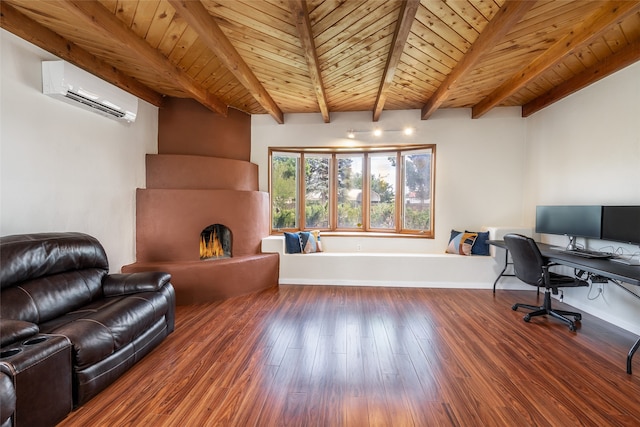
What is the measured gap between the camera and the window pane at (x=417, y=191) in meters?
4.64

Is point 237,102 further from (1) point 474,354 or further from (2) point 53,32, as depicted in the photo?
(1) point 474,354

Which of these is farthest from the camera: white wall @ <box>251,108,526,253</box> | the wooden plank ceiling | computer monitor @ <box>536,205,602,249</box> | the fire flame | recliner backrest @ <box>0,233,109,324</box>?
white wall @ <box>251,108,526,253</box>

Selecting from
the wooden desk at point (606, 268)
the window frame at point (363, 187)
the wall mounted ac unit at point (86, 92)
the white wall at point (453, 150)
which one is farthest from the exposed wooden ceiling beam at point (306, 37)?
the wooden desk at point (606, 268)

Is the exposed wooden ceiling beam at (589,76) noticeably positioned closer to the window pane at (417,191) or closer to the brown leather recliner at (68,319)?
the window pane at (417,191)

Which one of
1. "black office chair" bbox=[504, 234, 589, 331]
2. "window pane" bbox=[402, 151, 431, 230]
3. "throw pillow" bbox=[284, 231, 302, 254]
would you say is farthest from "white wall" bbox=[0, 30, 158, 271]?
"black office chair" bbox=[504, 234, 589, 331]

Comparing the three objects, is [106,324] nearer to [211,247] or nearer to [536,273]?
[211,247]

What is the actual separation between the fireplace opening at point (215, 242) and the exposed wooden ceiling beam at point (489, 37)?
3.44m

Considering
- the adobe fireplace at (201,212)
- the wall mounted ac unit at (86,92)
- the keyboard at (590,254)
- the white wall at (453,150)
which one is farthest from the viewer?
the white wall at (453,150)

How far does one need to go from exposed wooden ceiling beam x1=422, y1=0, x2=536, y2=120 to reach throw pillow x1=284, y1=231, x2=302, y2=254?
2876 millimetres

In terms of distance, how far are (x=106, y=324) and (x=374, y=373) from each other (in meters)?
1.89

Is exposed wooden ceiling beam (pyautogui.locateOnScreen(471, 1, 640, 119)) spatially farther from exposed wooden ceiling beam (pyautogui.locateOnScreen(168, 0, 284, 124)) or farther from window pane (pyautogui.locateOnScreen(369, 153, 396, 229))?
exposed wooden ceiling beam (pyautogui.locateOnScreen(168, 0, 284, 124))

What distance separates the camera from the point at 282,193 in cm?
490

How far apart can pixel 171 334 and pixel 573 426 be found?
9.93ft

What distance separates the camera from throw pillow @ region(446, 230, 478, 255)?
13.6 ft
